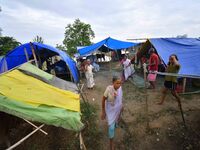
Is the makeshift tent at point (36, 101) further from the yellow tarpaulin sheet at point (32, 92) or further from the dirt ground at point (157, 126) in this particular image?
the dirt ground at point (157, 126)

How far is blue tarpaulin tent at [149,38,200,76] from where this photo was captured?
7623mm

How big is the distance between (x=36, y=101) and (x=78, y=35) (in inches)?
1547

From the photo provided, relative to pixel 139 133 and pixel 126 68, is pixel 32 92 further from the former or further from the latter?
pixel 126 68

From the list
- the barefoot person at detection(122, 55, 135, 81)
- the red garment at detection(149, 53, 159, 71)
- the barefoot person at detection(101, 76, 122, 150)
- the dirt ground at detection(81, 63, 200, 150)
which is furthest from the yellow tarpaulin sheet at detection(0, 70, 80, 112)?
the barefoot person at detection(122, 55, 135, 81)

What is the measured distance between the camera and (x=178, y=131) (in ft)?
15.0

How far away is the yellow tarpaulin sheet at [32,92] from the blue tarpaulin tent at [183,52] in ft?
17.9

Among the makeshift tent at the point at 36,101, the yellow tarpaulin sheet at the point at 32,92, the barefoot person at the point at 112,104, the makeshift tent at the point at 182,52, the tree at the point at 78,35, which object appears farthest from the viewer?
the tree at the point at 78,35

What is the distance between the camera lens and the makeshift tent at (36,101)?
267 centimetres

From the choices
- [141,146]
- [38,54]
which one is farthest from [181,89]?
[38,54]

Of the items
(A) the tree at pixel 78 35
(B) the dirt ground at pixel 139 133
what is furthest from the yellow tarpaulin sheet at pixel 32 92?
(A) the tree at pixel 78 35

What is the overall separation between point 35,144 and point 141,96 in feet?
14.8

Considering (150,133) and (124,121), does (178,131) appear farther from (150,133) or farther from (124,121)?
(124,121)

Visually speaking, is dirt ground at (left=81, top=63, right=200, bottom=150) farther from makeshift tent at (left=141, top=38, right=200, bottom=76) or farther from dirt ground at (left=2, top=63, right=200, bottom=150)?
makeshift tent at (left=141, top=38, right=200, bottom=76)

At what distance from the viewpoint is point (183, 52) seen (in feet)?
27.5
